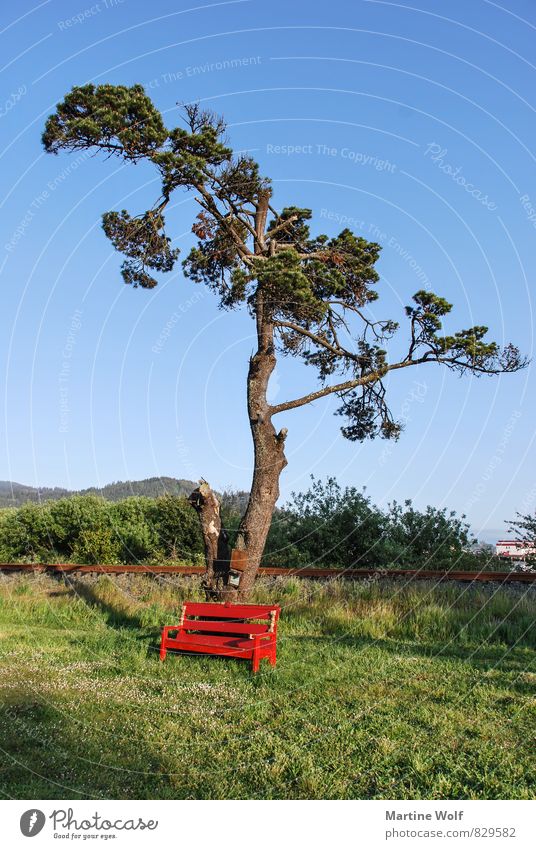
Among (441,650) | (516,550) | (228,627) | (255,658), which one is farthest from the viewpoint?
(516,550)

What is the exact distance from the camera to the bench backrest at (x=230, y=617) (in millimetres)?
9242

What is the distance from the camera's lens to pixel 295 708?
22.3 feet

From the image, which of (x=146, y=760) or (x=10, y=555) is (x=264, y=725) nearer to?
(x=146, y=760)

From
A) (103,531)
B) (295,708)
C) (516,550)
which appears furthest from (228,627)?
(103,531)

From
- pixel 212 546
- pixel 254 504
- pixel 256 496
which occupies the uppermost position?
pixel 256 496

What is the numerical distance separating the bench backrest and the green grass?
455 millimetres

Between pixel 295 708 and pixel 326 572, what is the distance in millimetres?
8009

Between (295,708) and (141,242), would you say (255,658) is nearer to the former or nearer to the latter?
(295,708)

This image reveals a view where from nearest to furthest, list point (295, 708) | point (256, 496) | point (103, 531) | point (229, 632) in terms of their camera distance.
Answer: point (295, 708), point (229, 632), point (256, 496), point (103, 531)

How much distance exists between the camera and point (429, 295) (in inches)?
464

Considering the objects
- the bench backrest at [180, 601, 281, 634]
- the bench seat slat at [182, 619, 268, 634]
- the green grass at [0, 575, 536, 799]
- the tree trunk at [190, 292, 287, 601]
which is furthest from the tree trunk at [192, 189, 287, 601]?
the bench seat slat at [182, 619, 268, 634]

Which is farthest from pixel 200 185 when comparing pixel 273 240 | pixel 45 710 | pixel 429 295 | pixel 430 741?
pixel 430 741

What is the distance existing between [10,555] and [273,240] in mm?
15995

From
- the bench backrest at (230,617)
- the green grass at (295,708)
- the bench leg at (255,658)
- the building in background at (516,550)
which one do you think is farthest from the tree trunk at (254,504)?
the building in background at (516,550)
